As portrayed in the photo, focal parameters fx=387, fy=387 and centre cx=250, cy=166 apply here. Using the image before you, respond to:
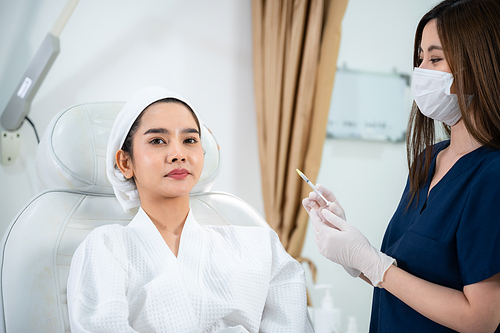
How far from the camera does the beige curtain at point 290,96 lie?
6.29ft

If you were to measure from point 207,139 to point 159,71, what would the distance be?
2.49ft

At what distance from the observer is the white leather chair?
0.94m

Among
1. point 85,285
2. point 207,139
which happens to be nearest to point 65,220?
point 85,285

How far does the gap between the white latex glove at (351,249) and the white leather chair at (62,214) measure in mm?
306

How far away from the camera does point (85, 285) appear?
867mm

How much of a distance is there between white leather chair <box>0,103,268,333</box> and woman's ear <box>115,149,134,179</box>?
0.33 feet

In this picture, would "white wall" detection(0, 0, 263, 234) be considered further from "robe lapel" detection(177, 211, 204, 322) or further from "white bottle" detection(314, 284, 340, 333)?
"robe lapel" detection(177, 211, 204, 322)

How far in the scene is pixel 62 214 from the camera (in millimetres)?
1053

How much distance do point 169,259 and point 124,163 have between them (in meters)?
0.30

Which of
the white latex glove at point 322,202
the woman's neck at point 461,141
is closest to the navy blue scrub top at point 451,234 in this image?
the woman's neck at point 461,141

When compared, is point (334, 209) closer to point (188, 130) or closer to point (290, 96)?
point (188, 130)

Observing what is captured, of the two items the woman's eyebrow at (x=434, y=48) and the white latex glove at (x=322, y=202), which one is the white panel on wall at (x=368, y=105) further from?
the woman's eyebrow at (x=434, y=48)

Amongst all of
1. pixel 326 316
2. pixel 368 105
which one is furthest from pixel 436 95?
pixel 368 105

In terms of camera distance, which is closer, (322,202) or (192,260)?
(192,260)
